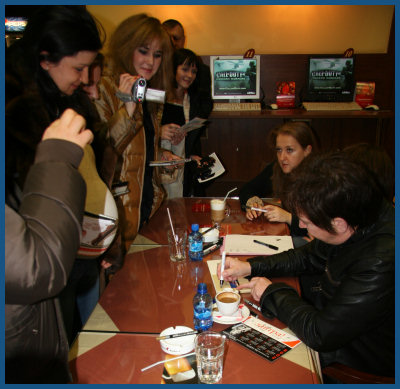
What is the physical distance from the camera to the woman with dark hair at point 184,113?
9.58ft

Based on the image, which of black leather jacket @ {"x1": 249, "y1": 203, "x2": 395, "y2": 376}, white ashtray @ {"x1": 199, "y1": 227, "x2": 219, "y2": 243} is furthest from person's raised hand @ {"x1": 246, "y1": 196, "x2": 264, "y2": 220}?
black leather jacket @ {"x1": 249, "y1": 203, "x2": 395, "y2": 376}

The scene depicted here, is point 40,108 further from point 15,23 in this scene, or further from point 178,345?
point 15,23

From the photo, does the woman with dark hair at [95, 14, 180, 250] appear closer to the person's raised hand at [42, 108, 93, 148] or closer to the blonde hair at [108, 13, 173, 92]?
the blonde hair at [108, 13, 173, 92]

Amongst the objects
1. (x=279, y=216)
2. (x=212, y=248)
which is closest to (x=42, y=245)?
(x=212, y=248)

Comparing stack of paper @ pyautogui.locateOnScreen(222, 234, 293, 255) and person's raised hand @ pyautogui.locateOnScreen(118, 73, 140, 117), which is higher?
person's raised hand @ pyautogui.locateOnScreen(118, 73, 140, 117)

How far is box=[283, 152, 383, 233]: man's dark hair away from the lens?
1118 millimetres

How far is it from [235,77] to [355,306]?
12.3ft

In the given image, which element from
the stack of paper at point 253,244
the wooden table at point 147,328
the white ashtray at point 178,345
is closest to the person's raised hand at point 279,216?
the stack of paper at point 253,244

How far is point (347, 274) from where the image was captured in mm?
1188

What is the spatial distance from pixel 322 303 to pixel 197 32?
155 inches

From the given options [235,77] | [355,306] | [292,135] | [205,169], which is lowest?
[355,306]

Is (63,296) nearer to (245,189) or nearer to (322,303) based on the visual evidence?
(322,303)

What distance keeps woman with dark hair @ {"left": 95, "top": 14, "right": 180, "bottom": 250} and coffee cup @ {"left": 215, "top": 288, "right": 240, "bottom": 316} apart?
0.83 meters

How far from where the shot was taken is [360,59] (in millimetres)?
4262
